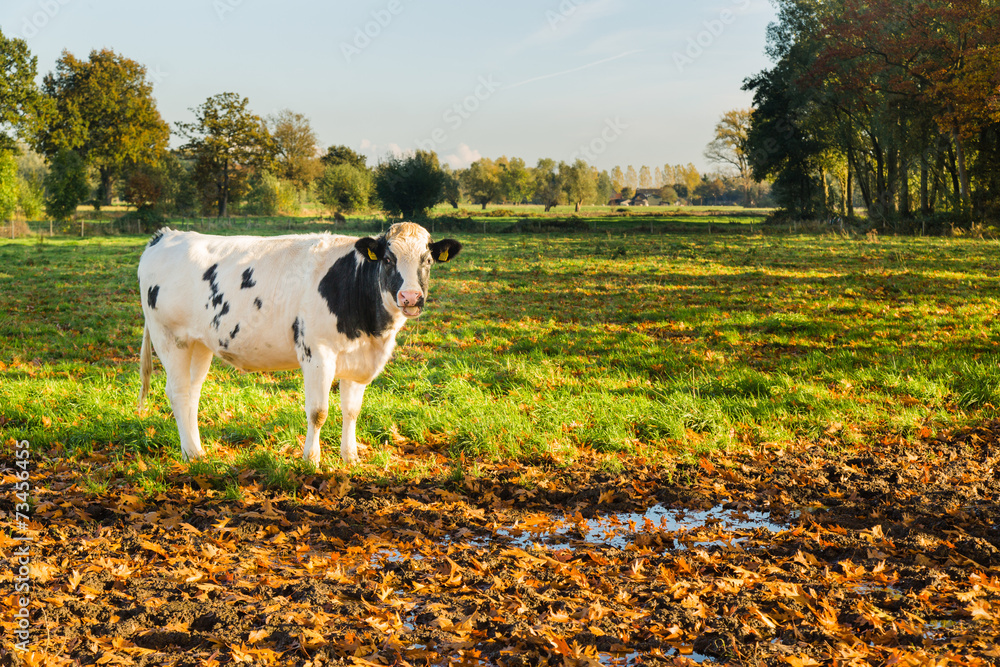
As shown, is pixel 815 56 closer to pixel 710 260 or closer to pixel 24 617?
pixel 710 260

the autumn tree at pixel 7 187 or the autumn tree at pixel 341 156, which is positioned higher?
the autumn tree at pixel 341 156

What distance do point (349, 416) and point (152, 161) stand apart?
241 feet

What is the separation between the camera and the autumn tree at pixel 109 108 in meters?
66.6

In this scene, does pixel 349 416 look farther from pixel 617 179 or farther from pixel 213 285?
pixel 617 179

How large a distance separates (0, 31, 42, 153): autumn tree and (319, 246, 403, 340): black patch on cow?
2150 inches

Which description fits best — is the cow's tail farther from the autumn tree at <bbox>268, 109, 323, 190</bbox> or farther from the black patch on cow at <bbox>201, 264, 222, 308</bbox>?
the autumn tree at <bbox>268, 109, 323, 190</bbox>

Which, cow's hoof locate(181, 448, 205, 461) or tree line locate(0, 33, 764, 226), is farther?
tree line locate(0, 33, 764, 226)

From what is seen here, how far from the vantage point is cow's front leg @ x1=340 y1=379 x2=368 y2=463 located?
6.88 m

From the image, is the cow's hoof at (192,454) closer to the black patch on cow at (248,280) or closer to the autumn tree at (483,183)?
the black patch on cow at (248,280)

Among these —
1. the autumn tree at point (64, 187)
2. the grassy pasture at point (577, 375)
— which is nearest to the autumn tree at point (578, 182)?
the autumn tree at point (64, 187)

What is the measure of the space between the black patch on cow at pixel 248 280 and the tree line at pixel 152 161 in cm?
4729

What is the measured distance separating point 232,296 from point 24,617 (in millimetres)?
3557

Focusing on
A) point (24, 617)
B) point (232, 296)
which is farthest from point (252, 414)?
point (24, 617)

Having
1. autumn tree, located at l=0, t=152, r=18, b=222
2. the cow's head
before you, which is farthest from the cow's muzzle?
autumn tree, located at l=0, t=152, r=18, b=222
